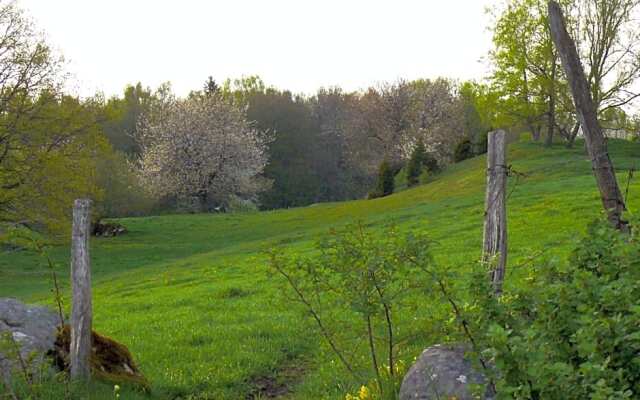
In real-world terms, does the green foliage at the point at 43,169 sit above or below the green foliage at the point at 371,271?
above

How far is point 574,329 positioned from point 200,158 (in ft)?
195

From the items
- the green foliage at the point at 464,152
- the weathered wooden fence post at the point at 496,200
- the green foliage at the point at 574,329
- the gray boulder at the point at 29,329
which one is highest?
the green foliage at the point at 464,152

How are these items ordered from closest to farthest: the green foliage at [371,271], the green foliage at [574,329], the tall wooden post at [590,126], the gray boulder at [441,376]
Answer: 1. the green foliage at [574,329]
2. the gray boulder at [441,376]
3. the green foliage at [371,271]
4. the tall wooden post at [590,126]

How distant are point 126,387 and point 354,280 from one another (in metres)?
3.61

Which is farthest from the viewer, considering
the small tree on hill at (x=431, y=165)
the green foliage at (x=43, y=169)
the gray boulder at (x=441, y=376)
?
the small tree on hill at (x=431, y=165)

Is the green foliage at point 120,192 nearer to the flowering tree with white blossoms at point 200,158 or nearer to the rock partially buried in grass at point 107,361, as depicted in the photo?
the flowering tree with white blossoms at point 200,158

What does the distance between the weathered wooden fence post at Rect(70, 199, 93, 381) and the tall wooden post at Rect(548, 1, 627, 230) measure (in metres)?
5.74

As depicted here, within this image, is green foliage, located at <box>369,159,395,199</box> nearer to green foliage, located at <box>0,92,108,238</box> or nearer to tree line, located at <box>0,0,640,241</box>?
tree line, located at <box>0,0,640,241</box>

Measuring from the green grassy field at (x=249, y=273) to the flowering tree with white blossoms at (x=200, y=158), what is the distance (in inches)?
450

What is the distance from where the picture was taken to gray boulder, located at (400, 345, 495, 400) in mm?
5754

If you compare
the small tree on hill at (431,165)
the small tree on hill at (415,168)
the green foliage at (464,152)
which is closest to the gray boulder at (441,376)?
the small tree on hill at (431,165)

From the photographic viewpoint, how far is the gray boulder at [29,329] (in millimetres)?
Result: 7684

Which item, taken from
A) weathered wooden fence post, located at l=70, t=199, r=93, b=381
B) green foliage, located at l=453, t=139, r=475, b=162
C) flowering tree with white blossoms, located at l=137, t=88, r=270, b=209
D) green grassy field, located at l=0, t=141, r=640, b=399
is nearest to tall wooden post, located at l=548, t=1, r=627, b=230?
green grassy field, located at l=0, t=141, r=640, b=399

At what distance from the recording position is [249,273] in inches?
824
